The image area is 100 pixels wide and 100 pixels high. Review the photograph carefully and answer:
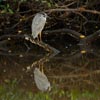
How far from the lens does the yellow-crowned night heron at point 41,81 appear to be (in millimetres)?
5407

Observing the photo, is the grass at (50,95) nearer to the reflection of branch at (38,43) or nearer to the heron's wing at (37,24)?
the reflection of branch at (38,43)

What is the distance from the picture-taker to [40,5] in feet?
26.8

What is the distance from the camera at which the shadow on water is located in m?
5.21

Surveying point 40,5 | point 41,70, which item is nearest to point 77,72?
point 41,70

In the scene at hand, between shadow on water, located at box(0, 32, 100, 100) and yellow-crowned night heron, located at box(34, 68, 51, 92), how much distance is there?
5 cm

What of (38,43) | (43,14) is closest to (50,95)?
(38,43)

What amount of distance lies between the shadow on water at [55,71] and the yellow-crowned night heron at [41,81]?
0.18 ft

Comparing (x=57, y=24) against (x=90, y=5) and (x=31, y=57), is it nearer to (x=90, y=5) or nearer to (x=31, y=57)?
(x=90, y=5)

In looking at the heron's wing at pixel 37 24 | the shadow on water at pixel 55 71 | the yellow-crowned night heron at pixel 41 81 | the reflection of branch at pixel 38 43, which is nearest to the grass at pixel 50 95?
the shadow on water at pixel 55 71

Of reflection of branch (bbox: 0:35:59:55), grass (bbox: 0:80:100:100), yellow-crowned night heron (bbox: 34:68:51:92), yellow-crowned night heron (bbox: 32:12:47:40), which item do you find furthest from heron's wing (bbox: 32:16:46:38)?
grass (bbox: 0:80:100:100)

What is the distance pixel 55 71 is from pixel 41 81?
790 mm

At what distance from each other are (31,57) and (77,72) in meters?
1.48

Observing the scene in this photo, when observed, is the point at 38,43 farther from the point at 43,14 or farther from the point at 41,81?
the point at 41,81

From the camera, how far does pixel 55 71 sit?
640 cm
